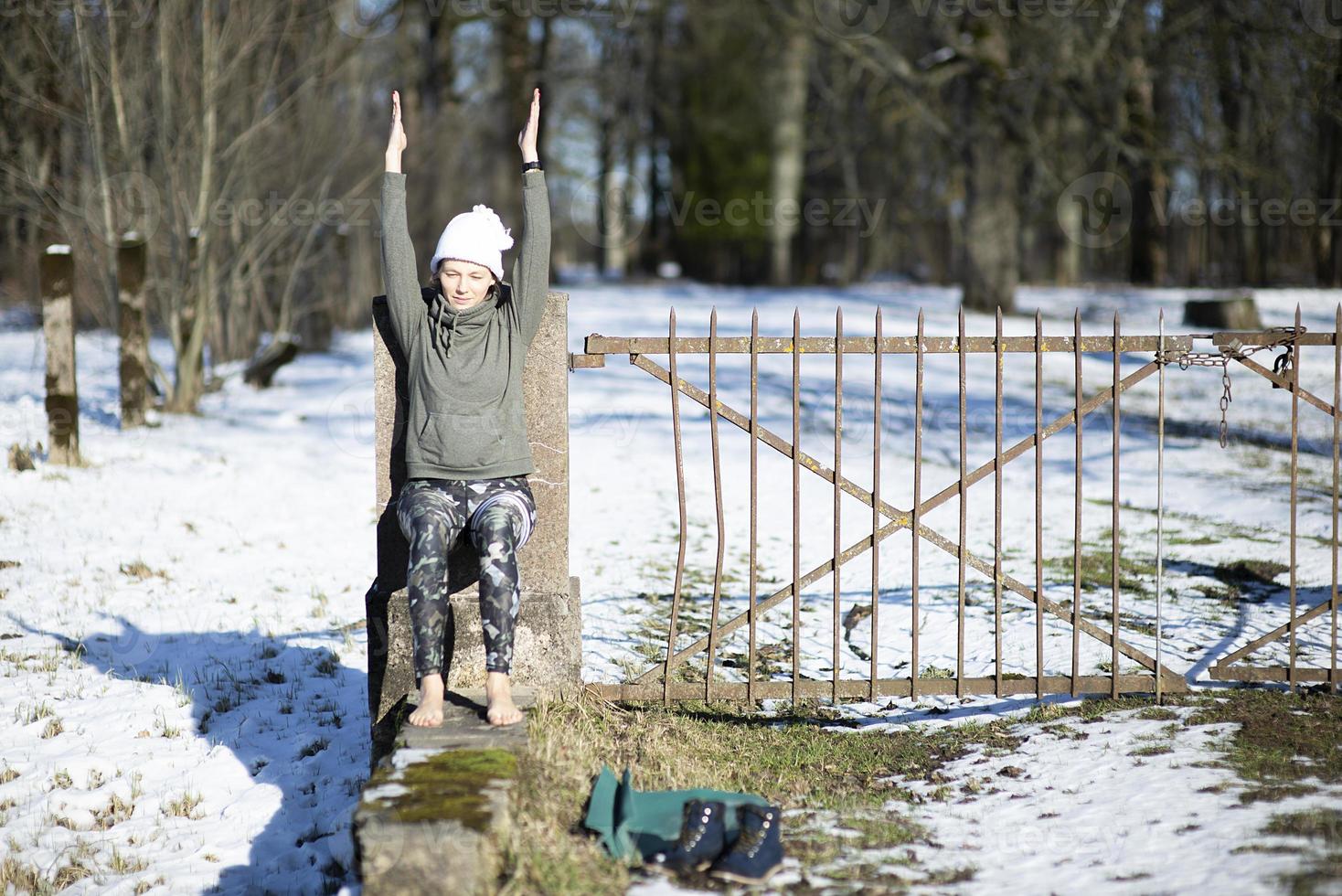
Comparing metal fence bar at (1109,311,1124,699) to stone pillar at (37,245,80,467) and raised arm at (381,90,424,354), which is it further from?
stone pillar at (37,245,80,467)

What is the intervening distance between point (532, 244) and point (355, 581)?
3454mm

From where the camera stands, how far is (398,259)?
4.21 meters

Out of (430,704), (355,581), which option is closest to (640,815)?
(430,704)

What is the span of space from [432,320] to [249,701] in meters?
2.13

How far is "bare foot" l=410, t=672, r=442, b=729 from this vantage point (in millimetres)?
3861

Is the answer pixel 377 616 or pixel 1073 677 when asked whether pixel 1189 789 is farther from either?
pixel 377 616

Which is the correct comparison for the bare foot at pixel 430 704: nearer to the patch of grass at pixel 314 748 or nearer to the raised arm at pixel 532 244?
the patch of grass at pixel 314 748

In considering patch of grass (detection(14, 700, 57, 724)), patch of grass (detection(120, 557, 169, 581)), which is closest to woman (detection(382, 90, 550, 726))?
patch of grass (detection(14, 700, 57, 724))

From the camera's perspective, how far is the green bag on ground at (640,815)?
3.46 m

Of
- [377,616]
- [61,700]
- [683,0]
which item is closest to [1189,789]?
[377,616]

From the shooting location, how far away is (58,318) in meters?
8.95

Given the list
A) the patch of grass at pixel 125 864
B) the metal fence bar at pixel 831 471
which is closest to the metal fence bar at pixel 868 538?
the metal fence bar at pixel 831 471

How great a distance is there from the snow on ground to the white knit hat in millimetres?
1986

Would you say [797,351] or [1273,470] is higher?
[797,351]
